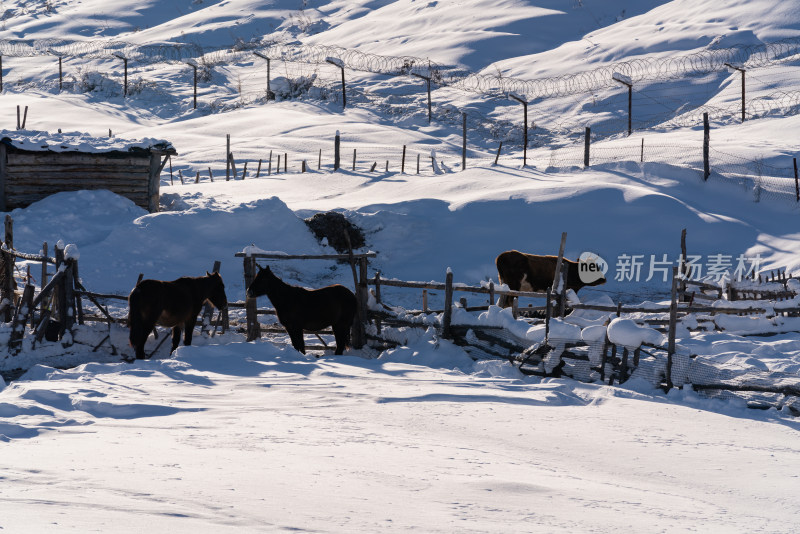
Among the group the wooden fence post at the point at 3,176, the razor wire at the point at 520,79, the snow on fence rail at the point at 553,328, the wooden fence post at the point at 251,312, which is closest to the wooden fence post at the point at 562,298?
the snow on fence rail at the point at 553,328

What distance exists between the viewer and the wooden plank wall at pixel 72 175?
2477 cm

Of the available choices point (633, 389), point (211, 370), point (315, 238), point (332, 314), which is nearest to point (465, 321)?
point (332, 314)

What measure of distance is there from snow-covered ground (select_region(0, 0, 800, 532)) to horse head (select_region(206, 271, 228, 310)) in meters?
0.56

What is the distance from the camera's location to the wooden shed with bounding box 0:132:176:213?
24703mm

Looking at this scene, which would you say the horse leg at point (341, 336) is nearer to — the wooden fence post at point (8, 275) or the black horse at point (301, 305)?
the black horse at point (301, 305)

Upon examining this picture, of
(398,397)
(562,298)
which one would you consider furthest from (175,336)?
(562,298)

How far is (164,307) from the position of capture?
1355cm

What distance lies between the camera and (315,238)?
23.7 meters

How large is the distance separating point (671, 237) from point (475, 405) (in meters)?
15.6

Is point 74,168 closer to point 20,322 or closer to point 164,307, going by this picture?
point 20,322

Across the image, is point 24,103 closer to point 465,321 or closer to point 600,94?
point 600,94

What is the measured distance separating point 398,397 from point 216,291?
5349mm

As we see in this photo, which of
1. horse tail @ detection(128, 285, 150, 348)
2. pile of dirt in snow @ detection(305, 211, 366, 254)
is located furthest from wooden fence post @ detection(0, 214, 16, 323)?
pile of dirt in snow @ detection(305, 211, 366, 254)

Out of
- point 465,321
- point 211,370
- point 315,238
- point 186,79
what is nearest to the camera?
point 211,370
